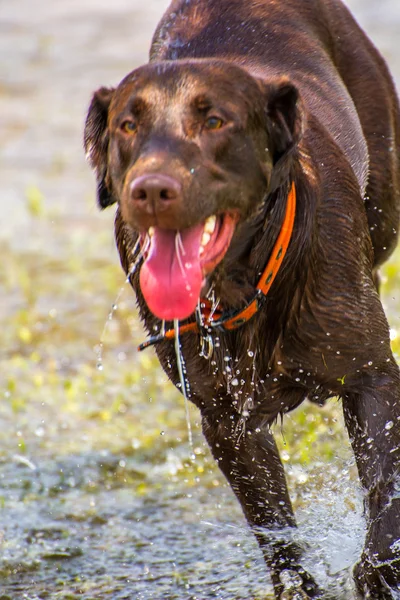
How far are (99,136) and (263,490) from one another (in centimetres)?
136

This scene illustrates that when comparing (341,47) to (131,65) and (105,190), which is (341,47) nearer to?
(105,190)

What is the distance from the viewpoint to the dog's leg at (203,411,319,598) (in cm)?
428

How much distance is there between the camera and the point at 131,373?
643cm

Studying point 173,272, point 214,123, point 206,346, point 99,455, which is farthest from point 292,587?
point 214,123

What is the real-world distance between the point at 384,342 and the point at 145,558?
137 centimetres

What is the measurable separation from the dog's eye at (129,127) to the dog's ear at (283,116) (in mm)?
412

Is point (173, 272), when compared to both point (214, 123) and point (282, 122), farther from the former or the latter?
point (282, 122)

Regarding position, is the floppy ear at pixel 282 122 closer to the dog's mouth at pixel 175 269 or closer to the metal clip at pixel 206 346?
the dog's mouth at pixel 175 269

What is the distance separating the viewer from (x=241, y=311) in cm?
399

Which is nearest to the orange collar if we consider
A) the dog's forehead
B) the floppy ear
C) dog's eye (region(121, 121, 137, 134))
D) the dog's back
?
the floppy ear

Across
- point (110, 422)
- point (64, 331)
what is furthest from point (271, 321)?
point (64, 331)

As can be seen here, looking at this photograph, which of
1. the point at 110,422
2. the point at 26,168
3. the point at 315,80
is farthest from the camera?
the point at 26,168

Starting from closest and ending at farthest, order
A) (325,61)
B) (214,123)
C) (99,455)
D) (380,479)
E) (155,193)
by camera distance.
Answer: (155,193) < (214,123) < (380,479) < (325,61) < (99,455)

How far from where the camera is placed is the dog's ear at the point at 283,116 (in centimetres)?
377
